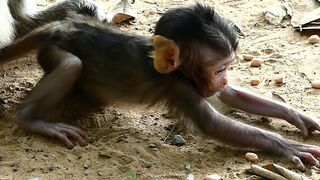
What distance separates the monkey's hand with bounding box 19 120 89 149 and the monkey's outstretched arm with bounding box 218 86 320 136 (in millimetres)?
884

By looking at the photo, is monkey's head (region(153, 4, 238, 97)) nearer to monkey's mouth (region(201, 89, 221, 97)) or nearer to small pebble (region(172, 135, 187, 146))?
monkey's mouth (region(201, 89, 221, 97))

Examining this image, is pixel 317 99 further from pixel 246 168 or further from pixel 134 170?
pixel 134 170

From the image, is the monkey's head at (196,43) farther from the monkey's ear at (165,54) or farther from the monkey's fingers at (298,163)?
the monkey's fingers at (298,163)

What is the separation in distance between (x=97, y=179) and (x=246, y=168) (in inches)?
30.6

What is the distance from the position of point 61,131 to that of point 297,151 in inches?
51.8

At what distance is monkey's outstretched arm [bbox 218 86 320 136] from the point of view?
4.20 meters

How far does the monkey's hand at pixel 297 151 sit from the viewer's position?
3.84 metres

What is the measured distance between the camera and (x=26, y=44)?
4.70m

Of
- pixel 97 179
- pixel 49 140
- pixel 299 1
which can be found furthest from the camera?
pixel 299 1

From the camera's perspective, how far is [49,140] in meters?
4.13

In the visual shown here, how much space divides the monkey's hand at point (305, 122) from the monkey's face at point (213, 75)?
1.55ft

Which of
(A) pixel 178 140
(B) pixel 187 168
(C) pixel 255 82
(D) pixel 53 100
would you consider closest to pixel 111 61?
(D) pixel 53 100

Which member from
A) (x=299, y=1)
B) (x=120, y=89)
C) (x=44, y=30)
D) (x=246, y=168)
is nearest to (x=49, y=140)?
(x=120, y=89)

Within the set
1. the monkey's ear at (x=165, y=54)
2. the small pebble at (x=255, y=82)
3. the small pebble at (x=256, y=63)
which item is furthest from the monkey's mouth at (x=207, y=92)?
the small pebble at (x=256, y=63)
